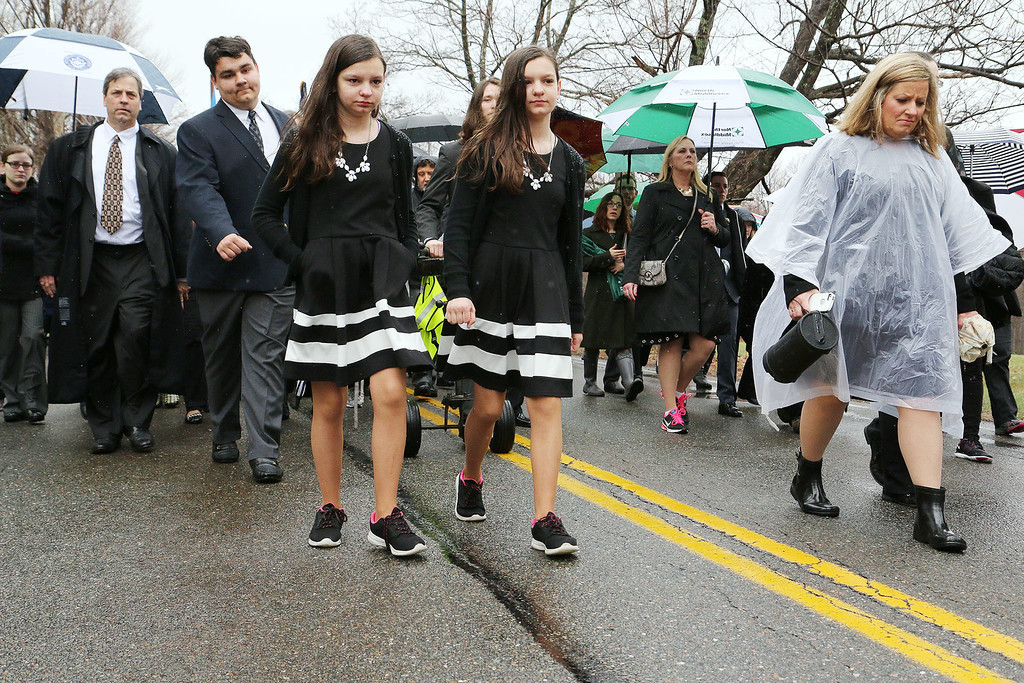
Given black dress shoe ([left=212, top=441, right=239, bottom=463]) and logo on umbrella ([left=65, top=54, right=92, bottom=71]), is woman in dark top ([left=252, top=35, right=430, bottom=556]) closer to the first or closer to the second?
black dress shoe ([left=212, top=441, right=239, bottom=463])

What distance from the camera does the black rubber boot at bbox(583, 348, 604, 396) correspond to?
8789 mm

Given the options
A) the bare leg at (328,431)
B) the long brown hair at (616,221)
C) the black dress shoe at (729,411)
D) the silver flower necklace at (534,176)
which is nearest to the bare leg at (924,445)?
the silver flower necklace at (534,176)

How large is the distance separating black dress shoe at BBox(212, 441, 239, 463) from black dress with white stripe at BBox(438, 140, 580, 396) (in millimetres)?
2042

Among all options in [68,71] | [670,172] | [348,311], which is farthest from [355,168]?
[68,71]

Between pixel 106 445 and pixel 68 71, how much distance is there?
2845mm

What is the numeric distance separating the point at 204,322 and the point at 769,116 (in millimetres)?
5567

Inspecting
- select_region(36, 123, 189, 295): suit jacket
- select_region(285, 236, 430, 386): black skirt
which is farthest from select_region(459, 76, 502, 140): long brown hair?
select_region(36, 123, 189, 295): suit jacket

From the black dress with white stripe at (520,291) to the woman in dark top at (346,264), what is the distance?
0.29 metres

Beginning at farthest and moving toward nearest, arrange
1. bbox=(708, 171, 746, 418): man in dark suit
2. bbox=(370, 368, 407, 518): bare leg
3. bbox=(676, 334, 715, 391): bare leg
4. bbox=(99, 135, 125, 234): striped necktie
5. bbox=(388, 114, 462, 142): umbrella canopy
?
bbox=(388, 114, 462, 142): umbrella canopy, bbox=(708, 171, 746, 418): man in dark suit, bbox=(676, 334, 715, 391): bare leg, bbox=(99, 135, 125, 234): striped necktie, bbox=(370, 368, 407, 518): bare leg

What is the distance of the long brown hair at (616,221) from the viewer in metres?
8.64

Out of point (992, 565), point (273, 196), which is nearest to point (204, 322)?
point (273, 196)

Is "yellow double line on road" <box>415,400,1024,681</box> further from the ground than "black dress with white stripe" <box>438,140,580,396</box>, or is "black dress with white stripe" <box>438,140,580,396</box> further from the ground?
"black dress with white stripe" <box>438,140,580,396</box>

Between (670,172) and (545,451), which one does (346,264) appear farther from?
(670,172)

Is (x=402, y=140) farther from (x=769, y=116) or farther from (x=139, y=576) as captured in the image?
(x=769, y=116)
